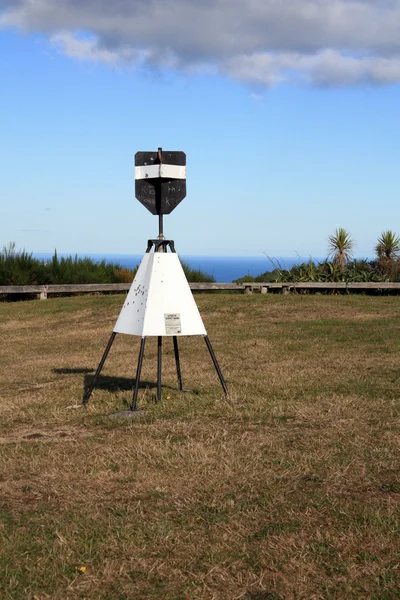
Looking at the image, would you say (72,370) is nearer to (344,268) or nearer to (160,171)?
(160,171)

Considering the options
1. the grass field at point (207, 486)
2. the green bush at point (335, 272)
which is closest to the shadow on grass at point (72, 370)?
the grass field at point (207, 486)

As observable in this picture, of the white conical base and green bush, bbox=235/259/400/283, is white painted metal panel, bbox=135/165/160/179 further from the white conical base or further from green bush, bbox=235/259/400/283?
green bush, bbox=235/259/400/283

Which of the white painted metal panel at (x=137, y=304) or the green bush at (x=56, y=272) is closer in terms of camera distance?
the white painted metal panel at (x=137, y=304)

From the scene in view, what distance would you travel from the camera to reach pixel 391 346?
14133mm

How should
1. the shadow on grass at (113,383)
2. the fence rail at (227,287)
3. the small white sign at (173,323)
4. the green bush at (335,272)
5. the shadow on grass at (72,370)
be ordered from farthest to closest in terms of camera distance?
1. the green bush at (335,272)
2. the fence rail at (227,287)
3. the shadow on grass at (72,370)
4. the shadow on grass at (113,383)
5. the small white sign at (173,323)

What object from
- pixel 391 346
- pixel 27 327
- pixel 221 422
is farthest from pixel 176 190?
pixel 27 327

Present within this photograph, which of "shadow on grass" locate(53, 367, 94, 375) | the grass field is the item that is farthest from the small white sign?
"shadow on grass" locate(53, 367, 94, 375)

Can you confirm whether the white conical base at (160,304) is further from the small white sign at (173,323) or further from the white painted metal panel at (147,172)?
the white painted metal panel at (147,172)

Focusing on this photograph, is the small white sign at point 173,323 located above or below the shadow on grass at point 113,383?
above

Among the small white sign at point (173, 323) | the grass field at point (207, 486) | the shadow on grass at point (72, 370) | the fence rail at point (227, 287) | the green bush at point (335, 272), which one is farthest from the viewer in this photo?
the green bush at point (335, 272)

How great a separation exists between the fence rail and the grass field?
12.0 m

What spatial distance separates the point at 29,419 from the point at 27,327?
11.9 m

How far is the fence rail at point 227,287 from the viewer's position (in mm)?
24281

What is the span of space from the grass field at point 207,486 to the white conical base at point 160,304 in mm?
965
